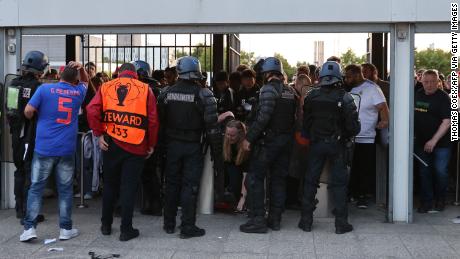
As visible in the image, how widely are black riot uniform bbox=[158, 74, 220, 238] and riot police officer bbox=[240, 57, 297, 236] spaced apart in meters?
0.50

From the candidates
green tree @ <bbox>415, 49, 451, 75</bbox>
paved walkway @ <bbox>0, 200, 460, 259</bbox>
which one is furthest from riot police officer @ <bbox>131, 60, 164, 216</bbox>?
green tree @ <bbox>415, 49, 451, 75</bbox>

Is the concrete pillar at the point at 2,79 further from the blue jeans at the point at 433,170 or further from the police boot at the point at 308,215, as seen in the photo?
→ the blue jeans at the point at 433,170

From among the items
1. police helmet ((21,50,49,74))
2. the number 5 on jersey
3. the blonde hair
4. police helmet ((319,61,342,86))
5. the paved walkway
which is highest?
police helmet ((21,50,49,74))

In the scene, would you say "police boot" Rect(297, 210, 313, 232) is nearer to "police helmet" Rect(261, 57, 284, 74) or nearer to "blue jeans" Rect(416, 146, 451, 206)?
"police helmet" Rect(261, 57, 284, 74)

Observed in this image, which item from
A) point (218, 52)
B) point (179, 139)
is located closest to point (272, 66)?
point (179, 139)

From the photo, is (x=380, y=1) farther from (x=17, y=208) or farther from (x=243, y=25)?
(x=17, y=208)

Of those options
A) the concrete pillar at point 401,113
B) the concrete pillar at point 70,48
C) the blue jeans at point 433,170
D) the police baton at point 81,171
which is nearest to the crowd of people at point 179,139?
the concrete pillar at point 401,113

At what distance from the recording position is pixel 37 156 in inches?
271

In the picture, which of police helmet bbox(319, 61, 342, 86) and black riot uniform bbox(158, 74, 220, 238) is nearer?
black riot uniform bbox(158, 74, 220, 238)

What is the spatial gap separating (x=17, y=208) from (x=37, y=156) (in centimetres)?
140

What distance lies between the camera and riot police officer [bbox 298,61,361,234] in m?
7.16

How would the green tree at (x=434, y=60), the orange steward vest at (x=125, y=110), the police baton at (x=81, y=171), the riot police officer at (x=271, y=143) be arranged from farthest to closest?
the green tree at (x=434, y=60) → the police baton at (x=81, y=171) → the riot police officer at (x=271, y=143) → the orange steward vest at (x=125, y=110)

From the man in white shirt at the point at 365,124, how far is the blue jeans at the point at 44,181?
372 cm

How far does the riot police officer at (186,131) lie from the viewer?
7.04 metres
